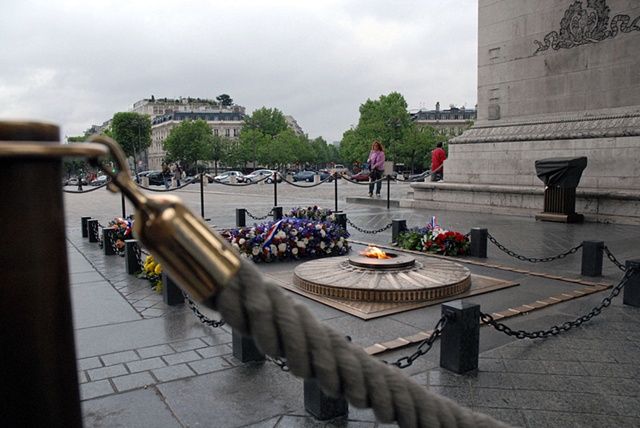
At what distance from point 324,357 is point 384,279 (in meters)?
4.90

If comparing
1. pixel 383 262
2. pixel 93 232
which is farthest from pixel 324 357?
pixel 93 232

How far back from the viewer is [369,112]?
263ft

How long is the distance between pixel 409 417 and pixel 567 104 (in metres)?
14.8

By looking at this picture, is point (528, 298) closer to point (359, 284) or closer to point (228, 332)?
point (359, 284)

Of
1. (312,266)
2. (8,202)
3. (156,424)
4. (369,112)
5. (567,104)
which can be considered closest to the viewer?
(8,202)

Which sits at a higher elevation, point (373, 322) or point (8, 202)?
point (8, 202)

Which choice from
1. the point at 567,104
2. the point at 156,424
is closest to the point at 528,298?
the point at 156,424

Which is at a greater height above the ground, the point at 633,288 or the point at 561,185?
the point at 561,185

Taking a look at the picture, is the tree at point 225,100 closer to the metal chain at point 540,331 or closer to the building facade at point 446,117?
the building facade at point 446,117

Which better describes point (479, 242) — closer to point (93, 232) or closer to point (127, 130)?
point (93, 232)

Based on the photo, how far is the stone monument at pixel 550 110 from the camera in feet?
41.1

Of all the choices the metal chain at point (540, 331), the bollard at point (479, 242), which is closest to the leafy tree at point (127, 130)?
the bollard at point (479, 242)

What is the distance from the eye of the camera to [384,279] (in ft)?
19.2

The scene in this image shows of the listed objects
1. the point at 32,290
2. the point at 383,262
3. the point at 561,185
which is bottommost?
the point at 383,262
